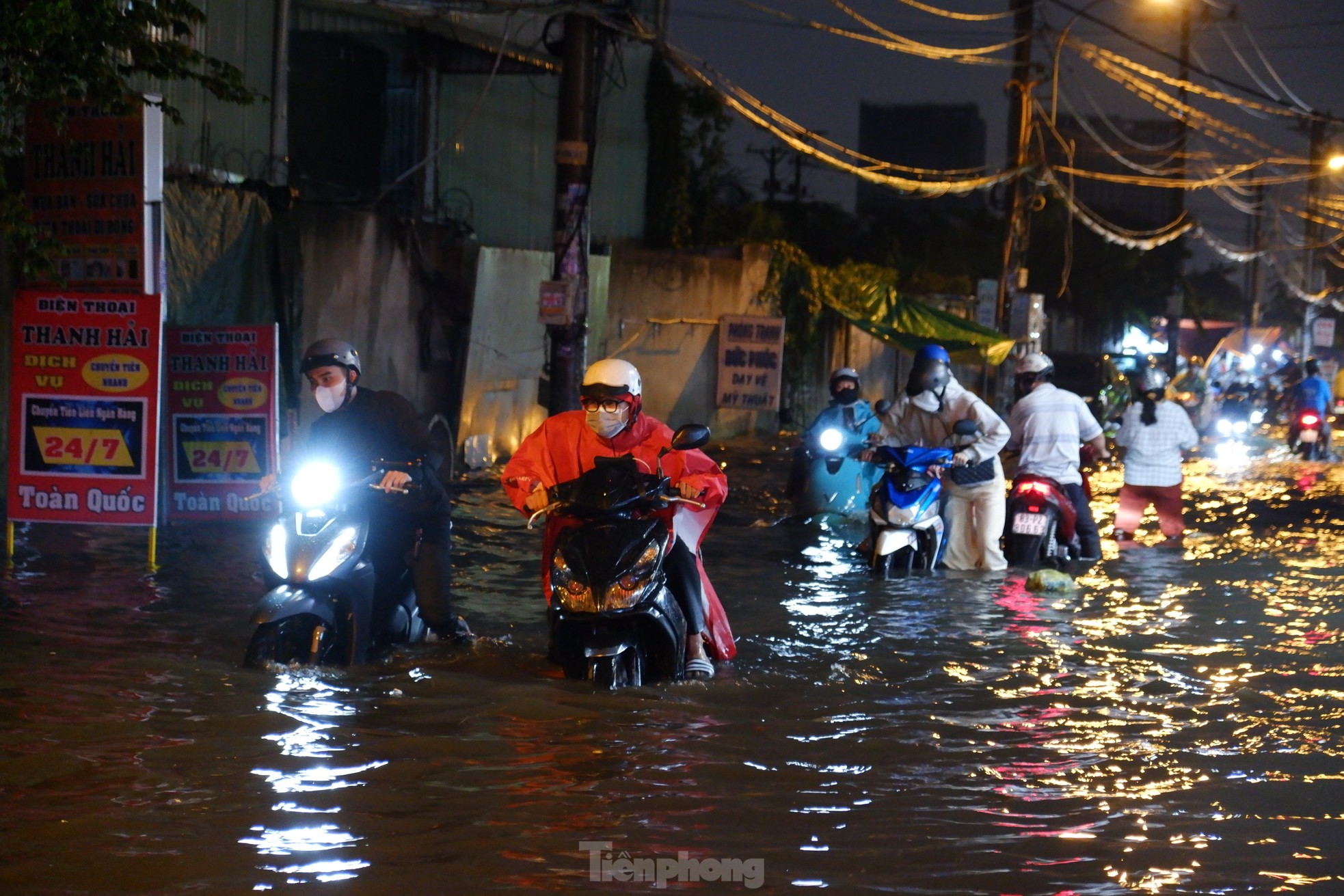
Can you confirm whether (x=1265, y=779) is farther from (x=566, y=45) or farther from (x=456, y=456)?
(x=456, y=456)

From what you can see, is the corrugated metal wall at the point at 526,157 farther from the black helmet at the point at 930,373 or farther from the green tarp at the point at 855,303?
the black helmet at the point at 930,373

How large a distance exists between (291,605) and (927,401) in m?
5.34

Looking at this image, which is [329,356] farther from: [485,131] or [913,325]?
[913,325]

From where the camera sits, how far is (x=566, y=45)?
14.0 m

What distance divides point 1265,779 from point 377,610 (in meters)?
3.97

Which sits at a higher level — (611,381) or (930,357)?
(930,357)

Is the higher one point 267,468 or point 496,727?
point 267,468

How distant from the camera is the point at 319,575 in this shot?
6547 mm

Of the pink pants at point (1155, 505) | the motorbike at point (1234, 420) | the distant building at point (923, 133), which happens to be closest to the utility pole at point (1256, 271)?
the motorbike at point (1234, 420)

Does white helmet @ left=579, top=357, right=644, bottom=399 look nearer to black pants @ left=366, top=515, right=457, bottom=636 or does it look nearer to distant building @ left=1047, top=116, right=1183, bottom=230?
black pants @ left=366, top=515, right=457, bottom=636

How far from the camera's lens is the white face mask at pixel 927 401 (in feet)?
34.3

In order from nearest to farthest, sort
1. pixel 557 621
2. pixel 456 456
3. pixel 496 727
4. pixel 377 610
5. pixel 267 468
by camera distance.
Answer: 1. pixel 496 727
2. pixel 557 621
3. pixel 377 610
4. pixel 267 468
5. pixel 456 456

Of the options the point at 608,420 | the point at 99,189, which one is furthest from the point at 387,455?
the point at 99,189

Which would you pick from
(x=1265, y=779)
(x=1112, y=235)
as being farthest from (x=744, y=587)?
(x=1112, y=235)
